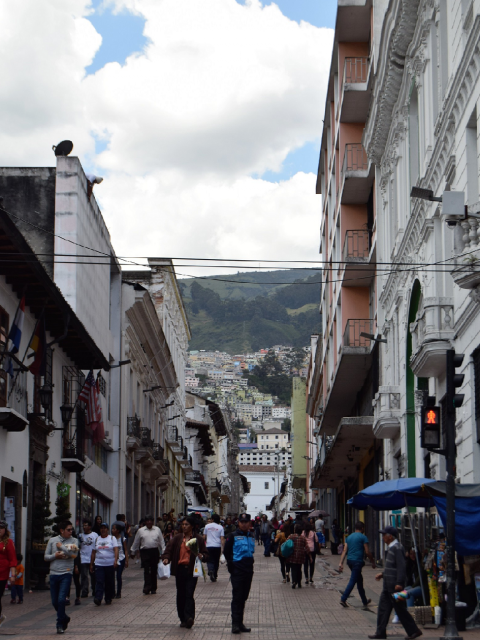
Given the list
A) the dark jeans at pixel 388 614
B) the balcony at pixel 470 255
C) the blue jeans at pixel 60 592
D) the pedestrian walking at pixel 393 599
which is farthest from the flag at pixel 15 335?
the dark jeans at pixel 388 614

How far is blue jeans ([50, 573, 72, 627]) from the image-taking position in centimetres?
1262

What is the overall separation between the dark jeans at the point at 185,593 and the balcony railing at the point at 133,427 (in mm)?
24453

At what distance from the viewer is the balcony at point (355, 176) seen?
31.3 m

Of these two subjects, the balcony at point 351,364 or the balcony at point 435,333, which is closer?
the balcony at point 435,333

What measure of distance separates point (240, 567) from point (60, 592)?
2.45 metres

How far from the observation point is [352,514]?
129 feet

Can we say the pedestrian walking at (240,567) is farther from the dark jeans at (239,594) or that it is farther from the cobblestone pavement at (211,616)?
the cobblestone pavement at (211,616)

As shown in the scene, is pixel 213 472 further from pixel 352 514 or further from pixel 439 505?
pixel 439 505

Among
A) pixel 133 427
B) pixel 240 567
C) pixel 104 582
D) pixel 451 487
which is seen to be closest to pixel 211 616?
pixel 240 567

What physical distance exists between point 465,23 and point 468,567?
321 inches

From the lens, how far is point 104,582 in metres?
16.9

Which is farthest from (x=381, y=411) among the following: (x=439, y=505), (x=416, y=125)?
(x=439, y=505)

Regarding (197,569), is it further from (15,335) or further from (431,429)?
(15,335)

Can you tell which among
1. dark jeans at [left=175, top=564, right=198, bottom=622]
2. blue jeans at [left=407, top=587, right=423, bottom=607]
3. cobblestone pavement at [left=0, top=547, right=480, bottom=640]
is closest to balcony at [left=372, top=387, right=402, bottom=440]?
cobblestone pavement at [left=0, top=547, right=480, bottom=640]
